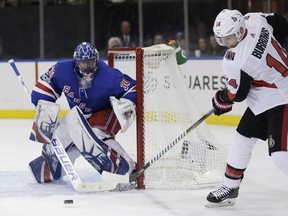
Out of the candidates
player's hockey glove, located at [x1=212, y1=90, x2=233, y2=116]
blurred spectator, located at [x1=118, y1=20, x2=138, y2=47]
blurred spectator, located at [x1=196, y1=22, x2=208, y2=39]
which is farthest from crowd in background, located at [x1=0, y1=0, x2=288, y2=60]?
player's hockey glove, located at [x1=212, y1=90, x2=233, y2=116]

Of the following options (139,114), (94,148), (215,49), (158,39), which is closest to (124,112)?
(139,114)

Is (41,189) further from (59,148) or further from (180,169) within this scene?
(180,169)

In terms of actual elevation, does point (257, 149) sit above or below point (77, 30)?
below

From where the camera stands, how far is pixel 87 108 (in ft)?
15.6

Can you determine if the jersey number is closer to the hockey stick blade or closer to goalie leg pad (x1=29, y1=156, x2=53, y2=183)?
the hockey stick blade

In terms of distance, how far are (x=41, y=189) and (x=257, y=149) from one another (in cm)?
211

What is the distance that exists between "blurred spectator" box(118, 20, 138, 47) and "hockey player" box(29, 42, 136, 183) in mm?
4772

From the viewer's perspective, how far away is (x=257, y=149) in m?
6.21

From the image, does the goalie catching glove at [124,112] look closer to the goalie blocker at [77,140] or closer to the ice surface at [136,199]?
the goalie blocker at [77,140]

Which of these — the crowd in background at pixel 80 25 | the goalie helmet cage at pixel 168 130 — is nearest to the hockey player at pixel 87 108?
the goalie helmet cage at pixel 168 130

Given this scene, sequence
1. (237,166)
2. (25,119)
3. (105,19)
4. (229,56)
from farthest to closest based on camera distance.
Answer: (105,19) → (25,119) → (237,166) → (229,56)

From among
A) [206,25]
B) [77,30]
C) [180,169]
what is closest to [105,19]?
[77,30]

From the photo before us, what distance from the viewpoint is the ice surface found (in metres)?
4.03

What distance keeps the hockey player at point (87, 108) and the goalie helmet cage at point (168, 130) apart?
11 cm
